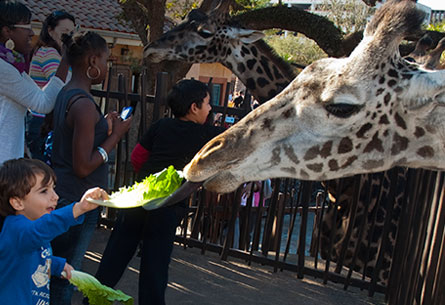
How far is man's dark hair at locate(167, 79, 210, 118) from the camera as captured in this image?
406 cm

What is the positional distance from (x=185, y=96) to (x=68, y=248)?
1267 millimetres

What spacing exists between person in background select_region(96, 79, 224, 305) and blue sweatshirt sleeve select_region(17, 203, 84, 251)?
46.1 inches

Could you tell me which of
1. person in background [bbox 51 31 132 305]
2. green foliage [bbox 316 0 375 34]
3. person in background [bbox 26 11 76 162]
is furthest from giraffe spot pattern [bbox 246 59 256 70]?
green foliage [bbox 316 0 375 34]

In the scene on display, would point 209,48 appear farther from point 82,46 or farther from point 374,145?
point 374,145

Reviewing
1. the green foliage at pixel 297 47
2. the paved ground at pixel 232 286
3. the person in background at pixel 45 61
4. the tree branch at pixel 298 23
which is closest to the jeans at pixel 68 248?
the paved ground at pixel 232 286

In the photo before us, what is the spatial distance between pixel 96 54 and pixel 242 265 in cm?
304

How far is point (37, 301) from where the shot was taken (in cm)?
296

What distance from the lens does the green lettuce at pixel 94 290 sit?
3.09m

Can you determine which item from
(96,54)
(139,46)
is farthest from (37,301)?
(139,46)

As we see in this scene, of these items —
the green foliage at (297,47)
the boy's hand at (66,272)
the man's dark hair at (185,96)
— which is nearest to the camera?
the boy's hand at (66,272)

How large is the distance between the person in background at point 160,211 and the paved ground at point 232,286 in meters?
0.89

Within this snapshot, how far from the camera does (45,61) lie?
5.10 m

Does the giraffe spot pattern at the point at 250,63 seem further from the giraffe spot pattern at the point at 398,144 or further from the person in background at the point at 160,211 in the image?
the giraffe spot pattern at the point at 398,144

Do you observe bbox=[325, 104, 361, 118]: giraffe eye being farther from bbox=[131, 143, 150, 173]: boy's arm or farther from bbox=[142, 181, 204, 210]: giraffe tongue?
bbox=[131, 143, 150, 173]: boy's arm
